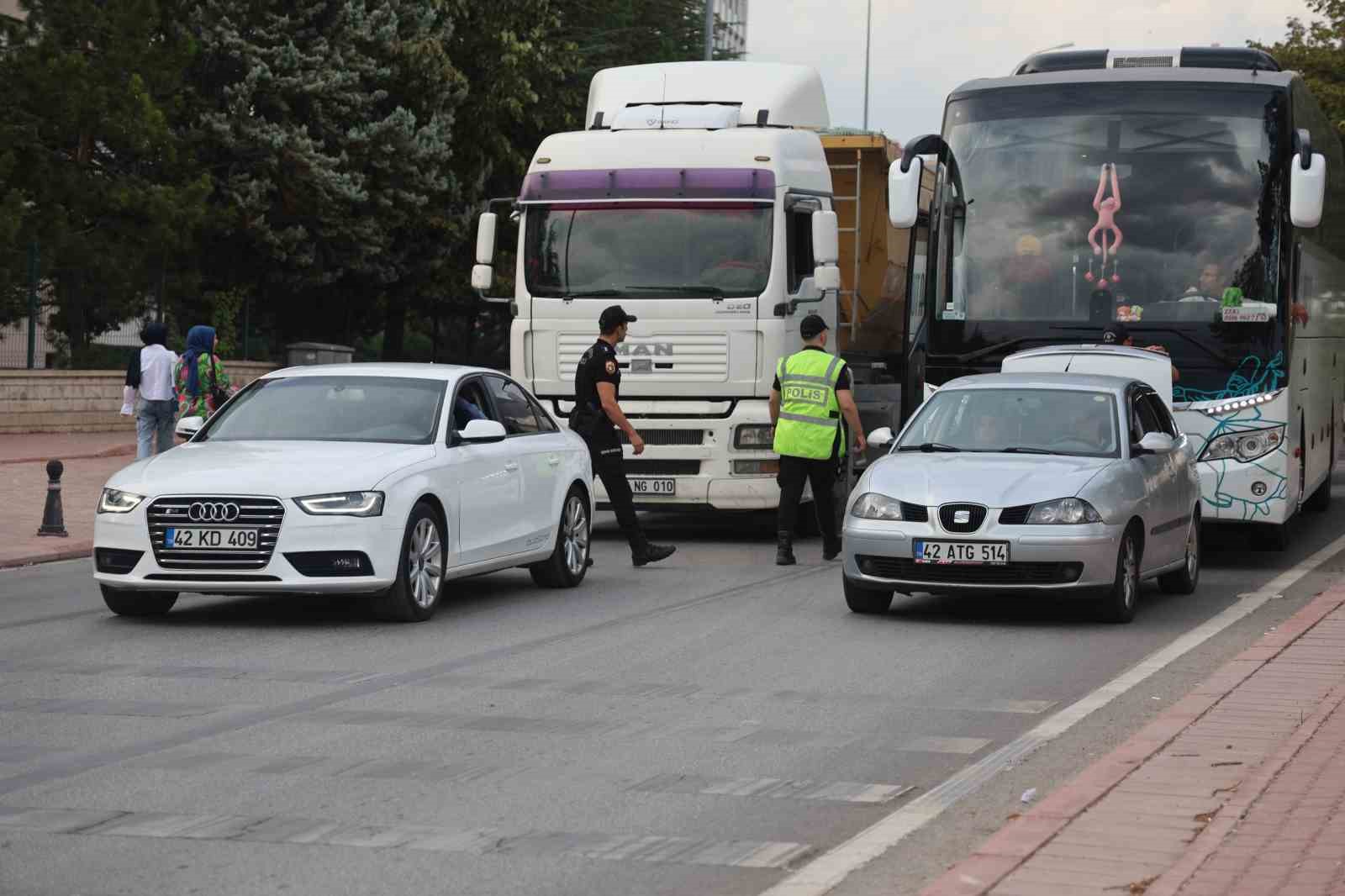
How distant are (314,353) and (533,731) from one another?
31.2 meters

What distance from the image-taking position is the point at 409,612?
501 inches

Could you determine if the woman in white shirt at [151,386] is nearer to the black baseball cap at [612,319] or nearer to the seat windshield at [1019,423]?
the black baseball cap at [612,319]

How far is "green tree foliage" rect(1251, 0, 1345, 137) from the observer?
53.8 meters

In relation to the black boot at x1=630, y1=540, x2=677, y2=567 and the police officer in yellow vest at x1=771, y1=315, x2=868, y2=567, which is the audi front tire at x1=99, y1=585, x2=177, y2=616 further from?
the police officer in yellow vest at x1=771, y1=315, x2=868, y2=567

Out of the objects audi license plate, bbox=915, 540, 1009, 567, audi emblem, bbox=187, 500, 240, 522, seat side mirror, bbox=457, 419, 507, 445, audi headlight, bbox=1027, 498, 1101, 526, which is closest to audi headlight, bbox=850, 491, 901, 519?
audi license plate, bbox=915, 540, 1009, 567

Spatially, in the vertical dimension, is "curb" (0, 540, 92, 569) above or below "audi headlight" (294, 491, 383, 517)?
below

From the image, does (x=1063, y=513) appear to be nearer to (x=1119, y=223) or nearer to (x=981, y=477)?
(x=981, y=477)

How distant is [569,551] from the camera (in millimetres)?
15320

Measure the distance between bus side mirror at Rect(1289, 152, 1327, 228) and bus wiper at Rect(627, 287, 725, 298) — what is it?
4.94 m

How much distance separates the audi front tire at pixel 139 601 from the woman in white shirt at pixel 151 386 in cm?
974

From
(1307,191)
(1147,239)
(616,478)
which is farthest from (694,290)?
(1307,191)

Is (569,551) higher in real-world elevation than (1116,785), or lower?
lower

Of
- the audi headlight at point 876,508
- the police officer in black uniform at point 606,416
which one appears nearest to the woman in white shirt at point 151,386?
the police officer in black uniform at point 606,416

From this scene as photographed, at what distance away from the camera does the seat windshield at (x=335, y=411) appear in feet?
44.0
